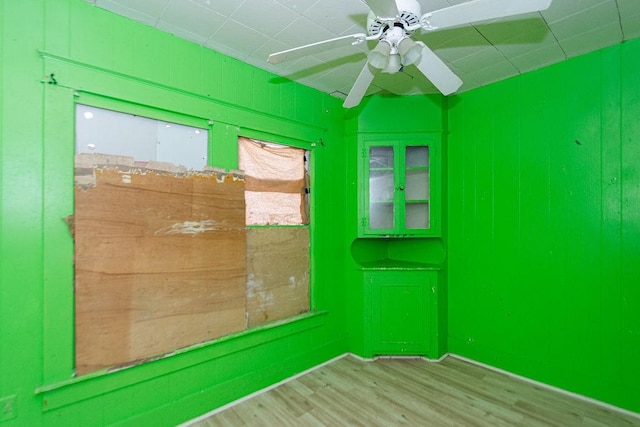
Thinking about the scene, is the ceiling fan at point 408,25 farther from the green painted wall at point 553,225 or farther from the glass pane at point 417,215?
the glass pane at point 417,215

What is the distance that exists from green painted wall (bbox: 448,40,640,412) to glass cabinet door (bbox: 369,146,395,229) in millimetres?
636

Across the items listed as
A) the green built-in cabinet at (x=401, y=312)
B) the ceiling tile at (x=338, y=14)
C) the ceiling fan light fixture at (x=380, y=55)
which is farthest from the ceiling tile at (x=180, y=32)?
the green built-in cabinet at (x=401, y=312)

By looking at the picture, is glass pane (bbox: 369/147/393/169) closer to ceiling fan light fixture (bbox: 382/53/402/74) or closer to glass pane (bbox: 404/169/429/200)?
glass pane (bbox: 404/169/429/200)

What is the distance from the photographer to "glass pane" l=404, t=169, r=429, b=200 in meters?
3.02

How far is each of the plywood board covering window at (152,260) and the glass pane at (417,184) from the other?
1.70m

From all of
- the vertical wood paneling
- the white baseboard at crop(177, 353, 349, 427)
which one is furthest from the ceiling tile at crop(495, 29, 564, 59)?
the white baseboard at crop(177, 353, 349, 427)

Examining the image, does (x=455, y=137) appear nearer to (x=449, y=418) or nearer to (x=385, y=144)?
(x=385, y=144)

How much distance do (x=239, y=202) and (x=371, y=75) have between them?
1.31m

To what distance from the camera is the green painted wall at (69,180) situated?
4.99 ft

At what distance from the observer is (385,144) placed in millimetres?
2965


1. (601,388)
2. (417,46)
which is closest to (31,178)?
(417,46)

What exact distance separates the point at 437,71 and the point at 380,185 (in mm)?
1410

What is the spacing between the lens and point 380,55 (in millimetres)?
1539

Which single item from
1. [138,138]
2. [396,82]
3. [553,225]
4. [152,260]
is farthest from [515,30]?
[152,260]
